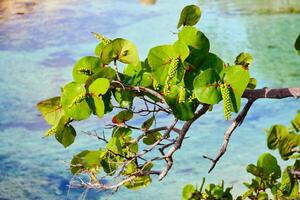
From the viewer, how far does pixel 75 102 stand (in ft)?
2.23

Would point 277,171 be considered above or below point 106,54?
below

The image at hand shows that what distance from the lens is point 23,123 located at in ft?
11.6

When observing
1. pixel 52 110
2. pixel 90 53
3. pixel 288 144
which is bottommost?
pixel 90 53

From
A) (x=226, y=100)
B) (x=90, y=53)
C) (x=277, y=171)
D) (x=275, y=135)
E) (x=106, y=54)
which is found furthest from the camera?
(x=90, y=53)

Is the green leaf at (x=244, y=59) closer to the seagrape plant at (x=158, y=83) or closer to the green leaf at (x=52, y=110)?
the seagrape plant at (x=158, y=83)

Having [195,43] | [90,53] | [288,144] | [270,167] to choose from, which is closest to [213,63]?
[195,43]

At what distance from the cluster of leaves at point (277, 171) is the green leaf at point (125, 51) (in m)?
0.23

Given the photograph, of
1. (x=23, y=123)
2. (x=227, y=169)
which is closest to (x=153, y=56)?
(x=227, y=169)

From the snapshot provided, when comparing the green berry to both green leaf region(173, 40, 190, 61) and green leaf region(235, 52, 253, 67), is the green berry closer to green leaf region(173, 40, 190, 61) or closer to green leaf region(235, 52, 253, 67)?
green leaf region(173, 40, 190, 61)

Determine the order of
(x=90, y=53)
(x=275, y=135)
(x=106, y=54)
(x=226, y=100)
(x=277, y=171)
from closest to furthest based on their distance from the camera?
(x=226, y=100) → (x=106, y=54) → (x=275, y=135) → (x=277, y=171) → (x=90, y=53)

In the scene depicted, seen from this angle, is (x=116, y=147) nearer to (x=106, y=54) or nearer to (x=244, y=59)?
(x=106, y=54)

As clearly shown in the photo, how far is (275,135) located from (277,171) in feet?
0.45

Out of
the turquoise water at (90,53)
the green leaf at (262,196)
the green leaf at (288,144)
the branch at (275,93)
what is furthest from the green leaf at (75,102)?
the turquoise water at (90,53)

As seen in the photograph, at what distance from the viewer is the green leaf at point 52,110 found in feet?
2.46
